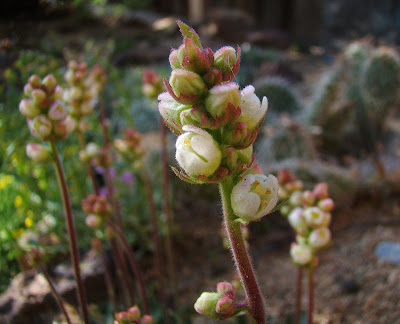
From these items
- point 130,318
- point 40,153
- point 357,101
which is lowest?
point 357,101

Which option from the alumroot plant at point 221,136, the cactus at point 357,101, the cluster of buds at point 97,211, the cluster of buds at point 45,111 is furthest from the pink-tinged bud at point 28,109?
the cactus at point 357,101

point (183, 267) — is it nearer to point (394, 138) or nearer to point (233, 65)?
point (233, 65)

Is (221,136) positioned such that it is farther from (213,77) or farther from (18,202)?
(18,202)

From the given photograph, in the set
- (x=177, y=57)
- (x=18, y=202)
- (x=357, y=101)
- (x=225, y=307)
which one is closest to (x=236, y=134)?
(x=177, y=57)

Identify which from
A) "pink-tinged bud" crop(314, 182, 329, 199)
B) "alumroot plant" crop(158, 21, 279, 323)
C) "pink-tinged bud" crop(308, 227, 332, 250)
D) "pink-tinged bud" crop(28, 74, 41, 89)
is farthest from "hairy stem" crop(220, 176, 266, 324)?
"pink-tinged bud" crop(28, 74, 41, 89)

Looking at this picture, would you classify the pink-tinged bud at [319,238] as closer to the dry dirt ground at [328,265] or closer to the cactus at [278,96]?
the dry dirt ground at [328,265]

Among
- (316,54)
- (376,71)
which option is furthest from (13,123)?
(316,54)
